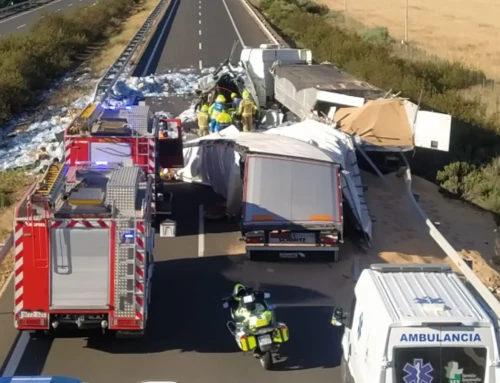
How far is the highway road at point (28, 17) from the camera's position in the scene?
50625 mm

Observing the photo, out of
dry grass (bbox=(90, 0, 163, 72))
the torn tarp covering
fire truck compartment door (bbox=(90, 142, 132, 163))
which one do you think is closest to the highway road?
dry grass (bbox=(90, 0, 163, 72))

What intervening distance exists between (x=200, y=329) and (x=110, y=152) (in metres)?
4.93

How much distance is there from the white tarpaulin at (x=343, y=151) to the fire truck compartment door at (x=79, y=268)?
6476 millimetres

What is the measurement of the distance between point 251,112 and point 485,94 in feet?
44.8

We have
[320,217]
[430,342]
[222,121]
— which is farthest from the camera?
[222,121]

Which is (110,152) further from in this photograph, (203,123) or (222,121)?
(203,123)

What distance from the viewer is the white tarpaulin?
16.3 meters

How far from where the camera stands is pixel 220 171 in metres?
18.5

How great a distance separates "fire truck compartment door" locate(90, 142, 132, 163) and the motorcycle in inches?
232

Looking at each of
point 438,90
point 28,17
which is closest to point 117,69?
point 438,90

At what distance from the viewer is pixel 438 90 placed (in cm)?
3431

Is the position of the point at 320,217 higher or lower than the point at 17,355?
higher

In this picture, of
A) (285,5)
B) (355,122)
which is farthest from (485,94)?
(285,5)

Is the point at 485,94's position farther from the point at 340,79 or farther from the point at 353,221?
the point at 353,221
